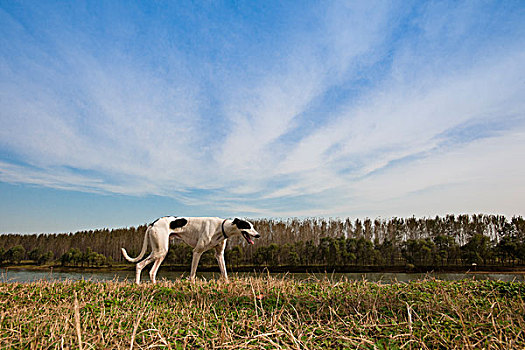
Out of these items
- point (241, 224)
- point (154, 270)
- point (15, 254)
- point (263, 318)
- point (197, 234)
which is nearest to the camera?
point (263, 318)

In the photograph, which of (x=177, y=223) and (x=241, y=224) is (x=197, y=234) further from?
(x=241, y=224)

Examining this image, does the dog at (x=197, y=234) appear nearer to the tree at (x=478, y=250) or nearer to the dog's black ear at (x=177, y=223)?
the dog's black ear at (x=177, y=223)

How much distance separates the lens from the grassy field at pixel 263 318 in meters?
2.44

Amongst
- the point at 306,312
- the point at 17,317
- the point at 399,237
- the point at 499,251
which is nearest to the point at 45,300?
the point at 17,317

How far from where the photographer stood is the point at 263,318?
3209 mm

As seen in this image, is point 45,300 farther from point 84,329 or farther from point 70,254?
point 70,254

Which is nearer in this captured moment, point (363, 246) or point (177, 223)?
point (177, 223)

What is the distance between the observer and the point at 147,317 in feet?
11.1

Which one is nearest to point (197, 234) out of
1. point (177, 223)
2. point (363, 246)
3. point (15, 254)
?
point (177, 223)

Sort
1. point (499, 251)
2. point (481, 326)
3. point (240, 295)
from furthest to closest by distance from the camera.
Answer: point (499, 251)
point (240, 295)
point (481, 326)

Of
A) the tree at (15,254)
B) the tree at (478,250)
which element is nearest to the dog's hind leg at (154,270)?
the tree at (478,250)

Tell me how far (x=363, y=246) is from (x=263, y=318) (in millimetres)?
45717

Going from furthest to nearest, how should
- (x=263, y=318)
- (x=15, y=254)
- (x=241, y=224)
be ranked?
(x=15, y=254), (x=241, y=224), (x=263, y=318)

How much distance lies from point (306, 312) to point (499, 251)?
48064 mm
